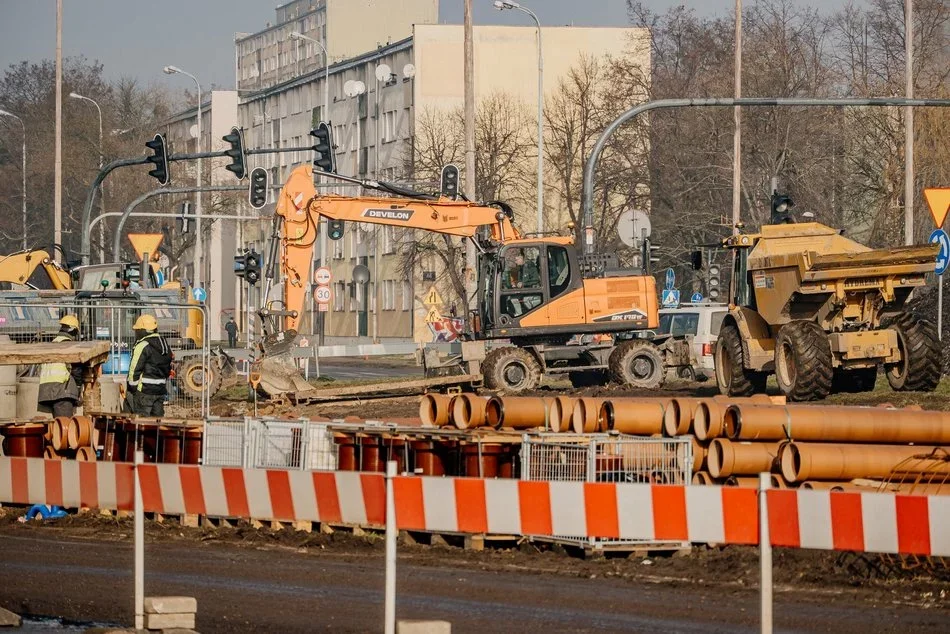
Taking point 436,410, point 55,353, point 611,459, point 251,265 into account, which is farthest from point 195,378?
point 611,459

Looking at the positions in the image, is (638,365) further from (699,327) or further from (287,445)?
(287,445)

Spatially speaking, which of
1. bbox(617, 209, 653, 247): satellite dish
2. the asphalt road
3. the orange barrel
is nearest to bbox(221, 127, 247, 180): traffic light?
bbox(617, 209, 653, 247): satellite dish

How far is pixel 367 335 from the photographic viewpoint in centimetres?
8356

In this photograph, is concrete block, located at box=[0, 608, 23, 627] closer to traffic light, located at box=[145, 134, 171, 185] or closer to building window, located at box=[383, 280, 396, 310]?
traffic light, located at box=[145, 134, 171, 185]

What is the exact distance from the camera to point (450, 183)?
32.3 meters

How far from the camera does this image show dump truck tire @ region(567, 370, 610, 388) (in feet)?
104

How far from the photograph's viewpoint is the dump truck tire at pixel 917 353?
928 inches

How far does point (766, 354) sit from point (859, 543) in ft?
57.6

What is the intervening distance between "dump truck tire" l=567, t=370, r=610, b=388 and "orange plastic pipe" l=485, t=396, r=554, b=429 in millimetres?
16340

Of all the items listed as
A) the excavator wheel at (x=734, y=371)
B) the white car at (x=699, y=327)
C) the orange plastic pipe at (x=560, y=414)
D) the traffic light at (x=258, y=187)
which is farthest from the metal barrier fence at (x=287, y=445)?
the traffic light at (x=258, y=187)

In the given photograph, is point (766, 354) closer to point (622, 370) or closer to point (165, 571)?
point (622, 370)

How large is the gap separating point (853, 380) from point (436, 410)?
11897mm

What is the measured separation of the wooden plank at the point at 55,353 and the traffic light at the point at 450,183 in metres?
15.2

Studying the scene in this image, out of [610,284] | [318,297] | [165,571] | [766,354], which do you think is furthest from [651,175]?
[165,571]
